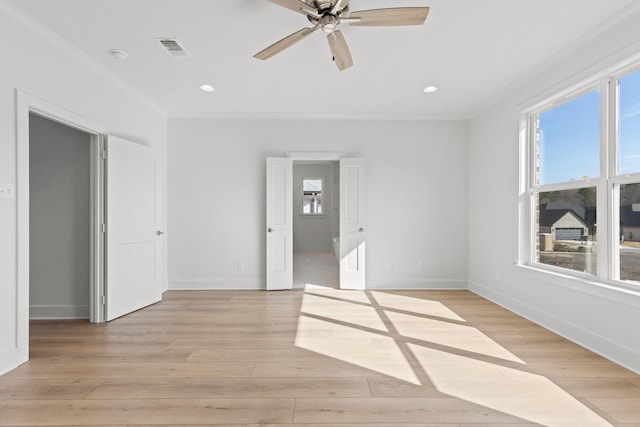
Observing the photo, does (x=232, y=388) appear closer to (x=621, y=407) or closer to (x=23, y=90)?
(x=621, y=407)

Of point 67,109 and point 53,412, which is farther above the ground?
point 67,109

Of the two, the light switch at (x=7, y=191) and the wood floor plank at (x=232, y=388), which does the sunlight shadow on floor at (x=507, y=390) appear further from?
the light switch at (x=7, y=191)

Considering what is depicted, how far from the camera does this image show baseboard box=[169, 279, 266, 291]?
4.85 m

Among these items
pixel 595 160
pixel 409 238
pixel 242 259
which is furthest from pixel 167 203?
pixel 595 160

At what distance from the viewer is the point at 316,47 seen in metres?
2.92

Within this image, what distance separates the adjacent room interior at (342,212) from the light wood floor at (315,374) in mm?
20

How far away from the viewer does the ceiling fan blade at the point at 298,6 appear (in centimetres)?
199

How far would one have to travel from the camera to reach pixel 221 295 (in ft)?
14.9

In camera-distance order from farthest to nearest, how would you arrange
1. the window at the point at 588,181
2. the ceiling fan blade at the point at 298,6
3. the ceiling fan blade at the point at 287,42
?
the window at the point at 588,181, the ceiling fan blade at the point at 287,42, the ceiling fan blade at the point at 298,6

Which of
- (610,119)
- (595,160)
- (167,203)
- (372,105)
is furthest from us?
(167,203)

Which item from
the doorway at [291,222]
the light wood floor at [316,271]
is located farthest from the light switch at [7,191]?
the light wood floor at [316,271]

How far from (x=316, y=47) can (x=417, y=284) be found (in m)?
3.58

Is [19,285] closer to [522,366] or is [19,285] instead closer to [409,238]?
[522,366]

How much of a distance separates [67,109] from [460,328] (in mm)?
4241
